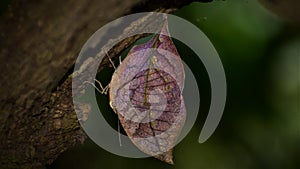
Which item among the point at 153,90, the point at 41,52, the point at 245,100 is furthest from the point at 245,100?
the point at 41,52

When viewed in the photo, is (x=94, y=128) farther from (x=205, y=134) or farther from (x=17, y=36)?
(x=17, y=36)

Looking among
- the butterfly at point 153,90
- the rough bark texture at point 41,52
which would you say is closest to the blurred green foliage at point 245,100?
the butterfly at point 153,90

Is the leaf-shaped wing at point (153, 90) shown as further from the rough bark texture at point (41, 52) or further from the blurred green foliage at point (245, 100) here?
the blurred green foliage at point (245, 100)

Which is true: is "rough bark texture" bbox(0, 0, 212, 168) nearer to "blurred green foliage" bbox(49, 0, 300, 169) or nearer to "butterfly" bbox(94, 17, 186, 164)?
"butterfly" bbox(94, 17, 186, 164)

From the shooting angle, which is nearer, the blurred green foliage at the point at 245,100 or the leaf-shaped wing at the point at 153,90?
the leaf-shaped wing at the point at 153,90

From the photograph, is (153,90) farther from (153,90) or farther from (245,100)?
(245,100)


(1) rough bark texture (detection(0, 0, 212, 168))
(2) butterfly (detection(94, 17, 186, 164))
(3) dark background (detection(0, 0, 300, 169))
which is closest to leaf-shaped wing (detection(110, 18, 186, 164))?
(2) butterfly (detection(94, 17, 186, 164))
